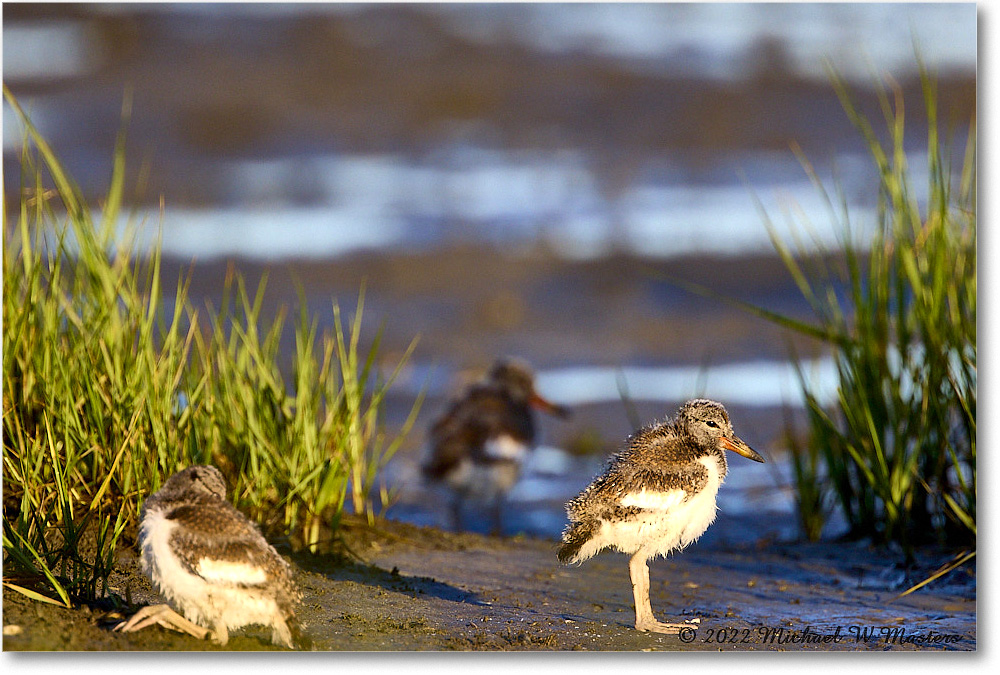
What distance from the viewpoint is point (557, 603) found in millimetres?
4086

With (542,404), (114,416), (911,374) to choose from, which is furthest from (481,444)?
(114,416)

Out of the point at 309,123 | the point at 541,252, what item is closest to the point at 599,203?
the point at 541,252

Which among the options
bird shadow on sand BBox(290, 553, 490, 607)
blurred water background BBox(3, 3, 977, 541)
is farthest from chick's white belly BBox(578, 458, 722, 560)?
blurred water background BBox(3, 3, 977, 541)

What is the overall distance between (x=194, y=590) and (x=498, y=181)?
6.55 meters

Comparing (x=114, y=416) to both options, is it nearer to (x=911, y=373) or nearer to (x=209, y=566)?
(x=209, y=566)

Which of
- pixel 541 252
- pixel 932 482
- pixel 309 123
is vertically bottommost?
pixel 932 482

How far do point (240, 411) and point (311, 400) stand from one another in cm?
34

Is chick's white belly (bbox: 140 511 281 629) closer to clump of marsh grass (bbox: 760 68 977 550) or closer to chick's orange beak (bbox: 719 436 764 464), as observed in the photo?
chick's orange beak (bbox: 719 436 764 464)

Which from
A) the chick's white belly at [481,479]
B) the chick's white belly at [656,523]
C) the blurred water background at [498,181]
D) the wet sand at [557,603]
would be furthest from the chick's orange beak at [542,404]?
the chick's white belly at [656,523]

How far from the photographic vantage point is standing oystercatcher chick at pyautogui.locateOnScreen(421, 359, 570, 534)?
6320mm

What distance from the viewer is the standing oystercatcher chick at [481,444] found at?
632 cm

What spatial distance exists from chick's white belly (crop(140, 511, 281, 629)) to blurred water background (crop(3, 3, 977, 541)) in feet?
14.2

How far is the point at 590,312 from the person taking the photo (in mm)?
9117

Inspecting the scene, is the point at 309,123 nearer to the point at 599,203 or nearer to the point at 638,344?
the point at 599,203
